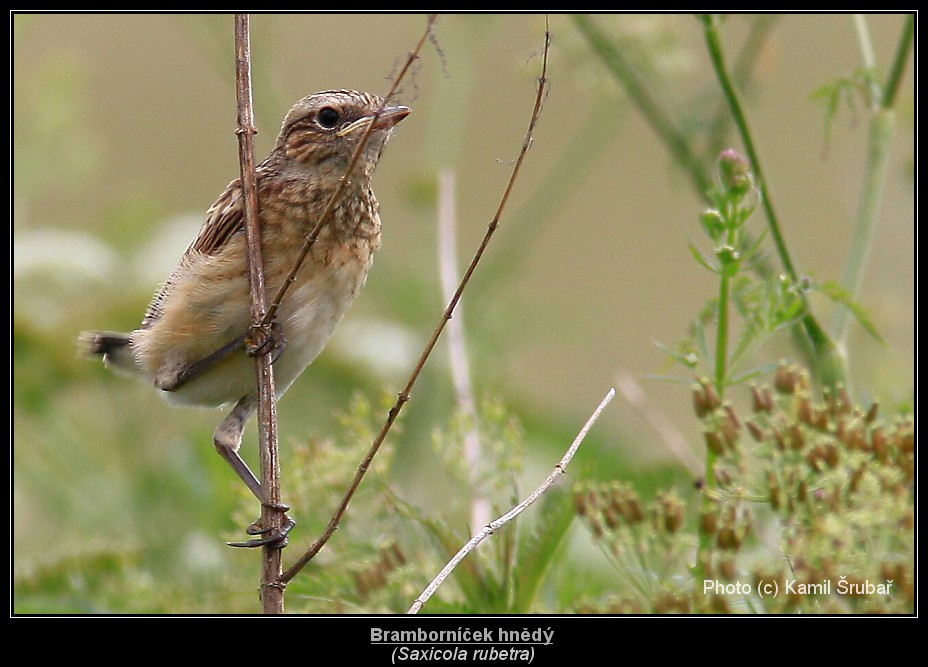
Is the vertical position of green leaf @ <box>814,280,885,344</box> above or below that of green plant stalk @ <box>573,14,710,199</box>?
below

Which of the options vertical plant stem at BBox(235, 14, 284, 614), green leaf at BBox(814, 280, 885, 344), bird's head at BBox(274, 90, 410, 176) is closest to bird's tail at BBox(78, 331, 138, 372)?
bird's head at BBox(274, 90, 410, 176)

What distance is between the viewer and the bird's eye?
13.5 feet

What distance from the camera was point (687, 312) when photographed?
27.5 feet

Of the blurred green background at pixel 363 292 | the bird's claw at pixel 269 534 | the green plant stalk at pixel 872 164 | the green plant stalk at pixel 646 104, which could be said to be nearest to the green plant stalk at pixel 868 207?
the green plant stalk at pixel 872 164

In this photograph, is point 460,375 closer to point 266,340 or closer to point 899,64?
point 266,340

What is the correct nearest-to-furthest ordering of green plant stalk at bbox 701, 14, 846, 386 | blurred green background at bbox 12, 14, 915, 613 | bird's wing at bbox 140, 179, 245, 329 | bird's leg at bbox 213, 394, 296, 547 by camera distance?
1. green plant stalk at bbox 701, 14, 846, 386
2. bird's wing at bbox 140, 179, 245, 329
3. bird's leg at bbox 213, 394, 296, 547
4. blurred green background at bbox 12, 14, 915, 613

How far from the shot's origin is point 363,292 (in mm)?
6234

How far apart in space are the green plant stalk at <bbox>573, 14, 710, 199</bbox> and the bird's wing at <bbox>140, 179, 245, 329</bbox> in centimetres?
153

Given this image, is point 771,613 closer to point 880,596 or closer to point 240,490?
point 880,596

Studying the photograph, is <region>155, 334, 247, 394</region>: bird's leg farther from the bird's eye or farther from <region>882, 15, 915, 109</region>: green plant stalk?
<region>882, 15, 915, 109</region>: green plant stalk

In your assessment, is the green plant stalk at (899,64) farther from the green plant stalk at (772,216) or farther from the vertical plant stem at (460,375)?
the vertical plant stem at (460,375)

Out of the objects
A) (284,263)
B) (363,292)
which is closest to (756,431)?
(284,263)
